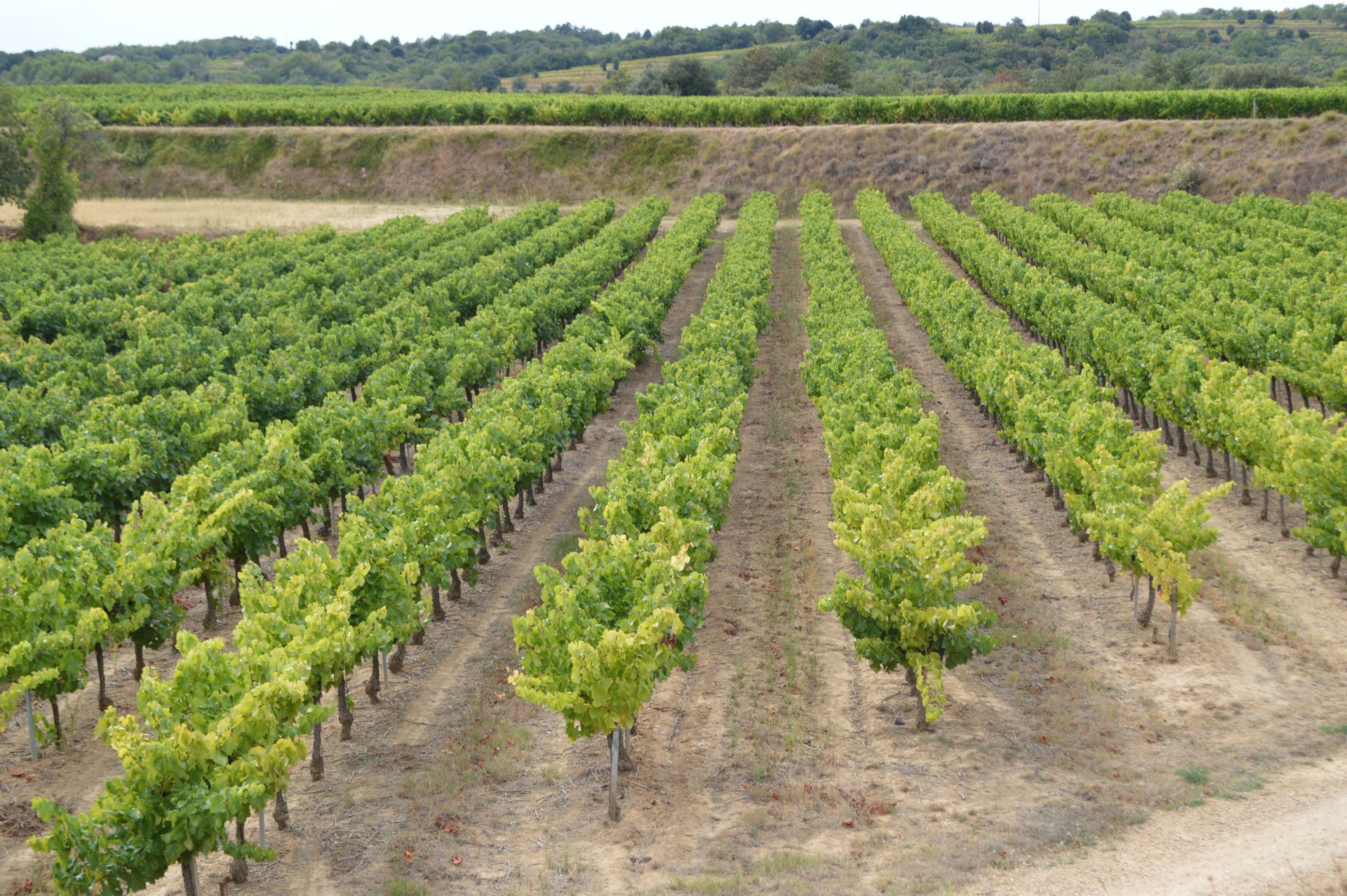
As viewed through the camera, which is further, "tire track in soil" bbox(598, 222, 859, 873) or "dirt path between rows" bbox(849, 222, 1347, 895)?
"tire track in soil" bbox(598, 222, 859, 873)

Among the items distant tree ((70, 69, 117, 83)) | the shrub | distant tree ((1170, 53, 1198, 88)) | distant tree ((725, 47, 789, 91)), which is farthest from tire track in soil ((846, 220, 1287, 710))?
distant tree ((70, 69, 117, 83))

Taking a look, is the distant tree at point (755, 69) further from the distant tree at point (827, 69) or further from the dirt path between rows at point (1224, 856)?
the dirt path between rows at point (1224, 856)

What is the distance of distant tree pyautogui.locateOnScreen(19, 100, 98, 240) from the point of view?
57.8m

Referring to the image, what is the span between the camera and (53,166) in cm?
5841

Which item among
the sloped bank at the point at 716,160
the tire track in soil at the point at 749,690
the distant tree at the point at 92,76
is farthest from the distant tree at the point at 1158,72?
the distant tree at the point at 92,76

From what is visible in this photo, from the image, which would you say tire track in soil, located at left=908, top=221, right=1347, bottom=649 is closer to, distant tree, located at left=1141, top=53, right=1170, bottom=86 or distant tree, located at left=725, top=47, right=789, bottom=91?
distant tree, located at left=1141, top=53, right=1170, bottom=86

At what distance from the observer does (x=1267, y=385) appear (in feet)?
84.1

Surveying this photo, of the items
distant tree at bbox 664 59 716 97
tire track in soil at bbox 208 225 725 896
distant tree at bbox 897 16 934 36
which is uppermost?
distant tree at bbox 897 16 934 36

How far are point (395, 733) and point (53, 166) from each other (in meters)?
52.1

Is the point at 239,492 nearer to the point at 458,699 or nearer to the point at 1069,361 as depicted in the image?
the point at 458,699

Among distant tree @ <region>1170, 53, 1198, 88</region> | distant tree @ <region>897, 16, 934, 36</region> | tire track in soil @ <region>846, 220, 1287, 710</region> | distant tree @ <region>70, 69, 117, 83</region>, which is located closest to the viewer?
tire track in soil @ <region>846, 220, 1287, 710</region>

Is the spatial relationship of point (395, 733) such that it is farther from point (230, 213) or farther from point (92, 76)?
point (92, 76)

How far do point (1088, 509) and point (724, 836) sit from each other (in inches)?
381

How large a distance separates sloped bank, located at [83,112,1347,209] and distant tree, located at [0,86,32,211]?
1132 centimetres
